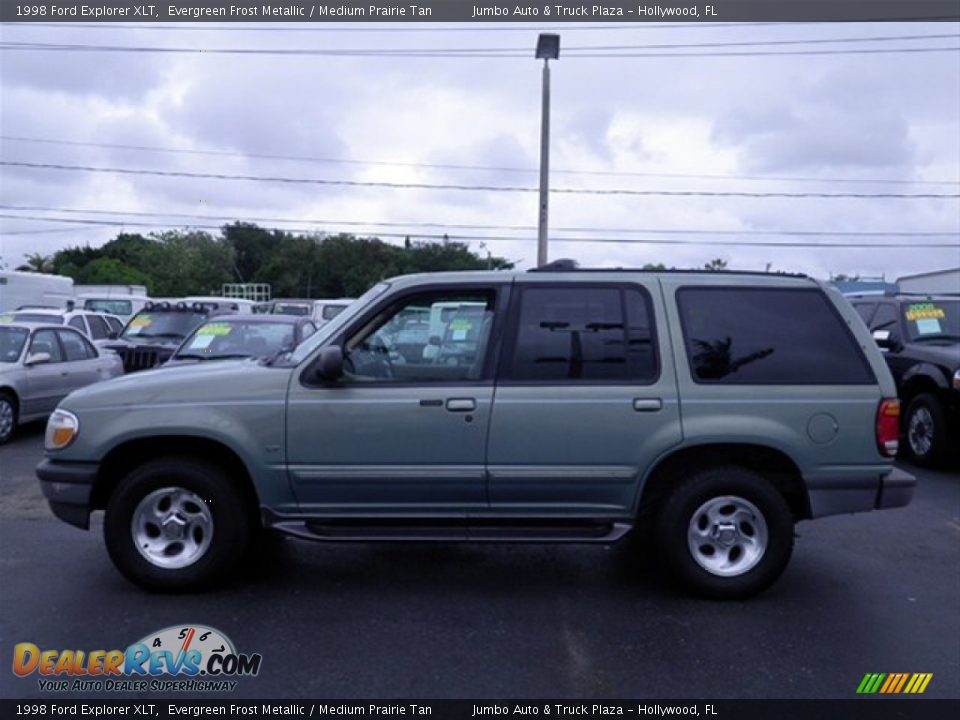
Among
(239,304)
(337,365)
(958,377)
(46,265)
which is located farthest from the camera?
(46,265)

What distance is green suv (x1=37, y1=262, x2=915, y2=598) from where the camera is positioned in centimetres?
437

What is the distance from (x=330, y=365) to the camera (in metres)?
4.26

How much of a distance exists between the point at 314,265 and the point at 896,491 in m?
59.0

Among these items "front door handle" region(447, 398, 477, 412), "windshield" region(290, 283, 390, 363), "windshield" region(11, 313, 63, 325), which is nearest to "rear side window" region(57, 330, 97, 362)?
"windshield" region(11, 313, 63, 325)

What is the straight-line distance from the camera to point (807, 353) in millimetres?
4508

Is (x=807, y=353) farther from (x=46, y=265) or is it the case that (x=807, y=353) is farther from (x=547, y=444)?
(x=46, y=265)

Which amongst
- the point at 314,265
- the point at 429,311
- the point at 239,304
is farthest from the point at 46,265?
the point at 429,311

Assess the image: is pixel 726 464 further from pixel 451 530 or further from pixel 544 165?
pixel 544 165

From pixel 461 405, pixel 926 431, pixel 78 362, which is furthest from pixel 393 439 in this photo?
pixel 78 362

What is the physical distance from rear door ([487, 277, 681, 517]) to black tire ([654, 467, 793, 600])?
0.28m

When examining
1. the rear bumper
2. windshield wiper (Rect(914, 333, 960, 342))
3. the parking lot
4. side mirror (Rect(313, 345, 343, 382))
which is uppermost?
windshield wiper (Rect(914, 333, 960, 342))

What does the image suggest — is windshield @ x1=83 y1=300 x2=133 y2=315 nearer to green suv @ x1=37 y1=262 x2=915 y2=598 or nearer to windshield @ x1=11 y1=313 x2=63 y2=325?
windshield @ x1=11 y1=313 x2=63 y2=325

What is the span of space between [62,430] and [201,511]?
0.93 meters
